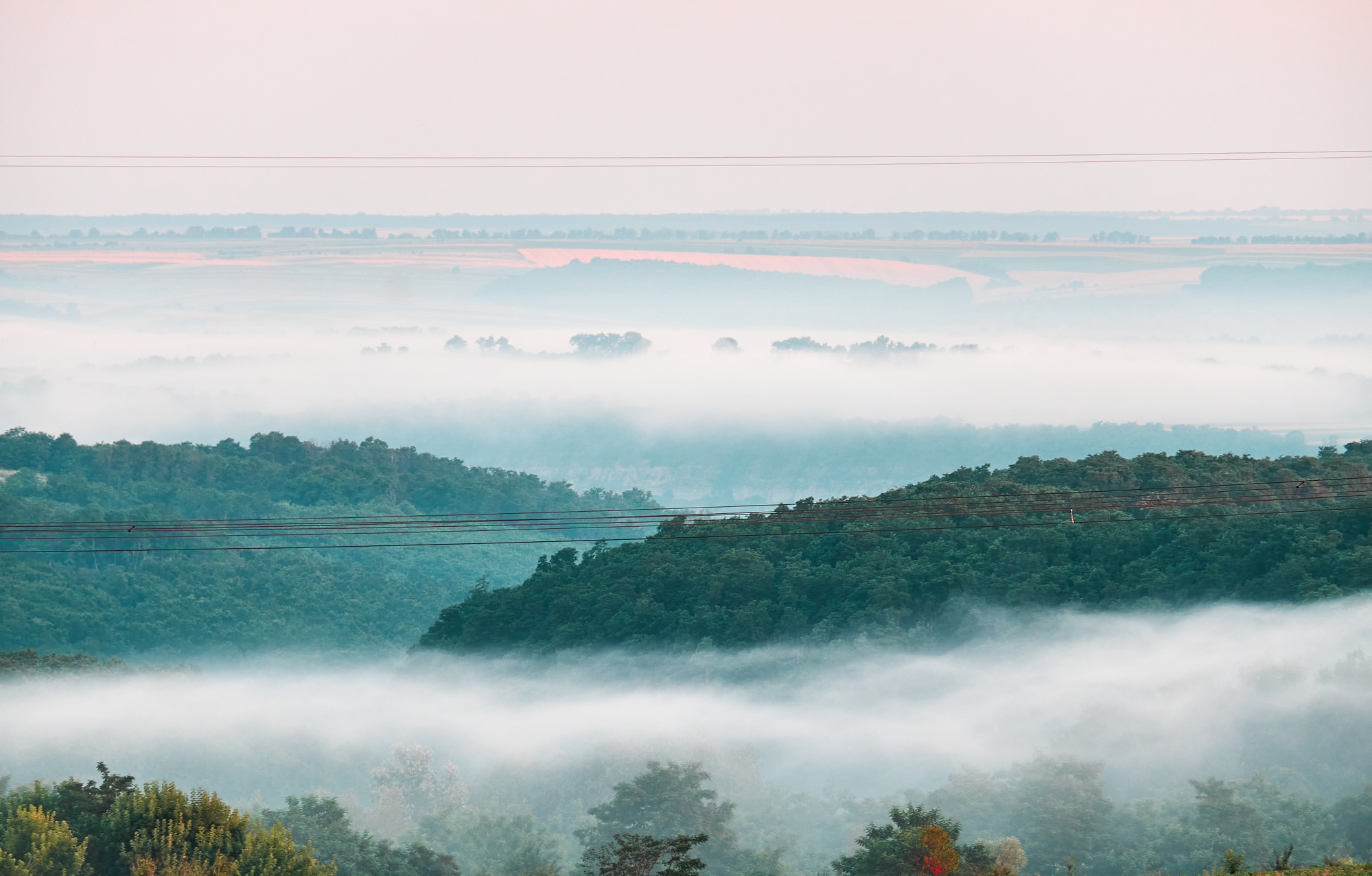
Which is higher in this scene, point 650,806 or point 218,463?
point 218,463

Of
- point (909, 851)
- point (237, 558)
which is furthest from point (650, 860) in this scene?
point (237, 558)

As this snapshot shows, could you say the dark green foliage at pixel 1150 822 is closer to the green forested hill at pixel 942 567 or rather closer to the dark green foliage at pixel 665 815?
the green forested hill at pixel 942 567

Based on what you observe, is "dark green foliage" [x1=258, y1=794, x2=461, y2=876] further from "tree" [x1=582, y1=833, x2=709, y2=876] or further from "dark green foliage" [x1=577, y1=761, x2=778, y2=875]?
"tree" [x1=582, y1=833, x2=709, y2=876]

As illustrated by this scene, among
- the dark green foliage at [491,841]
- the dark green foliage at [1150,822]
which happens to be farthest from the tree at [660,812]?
the dark green foliage at [1150,822]

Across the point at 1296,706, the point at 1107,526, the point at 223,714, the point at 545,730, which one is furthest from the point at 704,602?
the point at 223,714

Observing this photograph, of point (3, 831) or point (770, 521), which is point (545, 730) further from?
point (3, 831)

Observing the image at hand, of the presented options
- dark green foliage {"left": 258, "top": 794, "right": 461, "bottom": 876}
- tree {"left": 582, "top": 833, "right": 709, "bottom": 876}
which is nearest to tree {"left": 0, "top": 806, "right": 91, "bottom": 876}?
dark green foliage {"left": 258, "top": 794, "right": 461, "bottom": 876}
